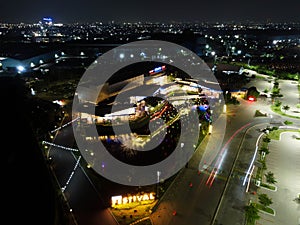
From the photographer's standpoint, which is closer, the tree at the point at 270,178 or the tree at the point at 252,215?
the tree at the point at 252,215

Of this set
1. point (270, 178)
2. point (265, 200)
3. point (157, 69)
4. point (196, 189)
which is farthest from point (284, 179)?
point (157, 69)

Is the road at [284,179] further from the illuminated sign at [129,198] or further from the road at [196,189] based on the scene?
the illuminated sign at [129,198]

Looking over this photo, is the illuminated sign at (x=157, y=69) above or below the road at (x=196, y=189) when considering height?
above

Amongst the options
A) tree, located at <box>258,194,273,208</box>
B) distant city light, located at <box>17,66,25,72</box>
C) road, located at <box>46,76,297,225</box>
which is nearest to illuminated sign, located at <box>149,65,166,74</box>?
road, located at <box>46,76,297,225</box>

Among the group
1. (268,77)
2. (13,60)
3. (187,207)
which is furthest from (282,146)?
(13,60)

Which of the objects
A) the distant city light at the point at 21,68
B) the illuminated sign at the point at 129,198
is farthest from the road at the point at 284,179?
the distant city light at the point at 21,68

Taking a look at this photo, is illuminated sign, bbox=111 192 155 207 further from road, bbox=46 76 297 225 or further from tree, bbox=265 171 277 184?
tree, bbox=265 171 277 184

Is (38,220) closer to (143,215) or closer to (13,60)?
(143,215)

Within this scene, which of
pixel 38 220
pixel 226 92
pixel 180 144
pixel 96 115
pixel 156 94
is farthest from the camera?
pixel 226 92
